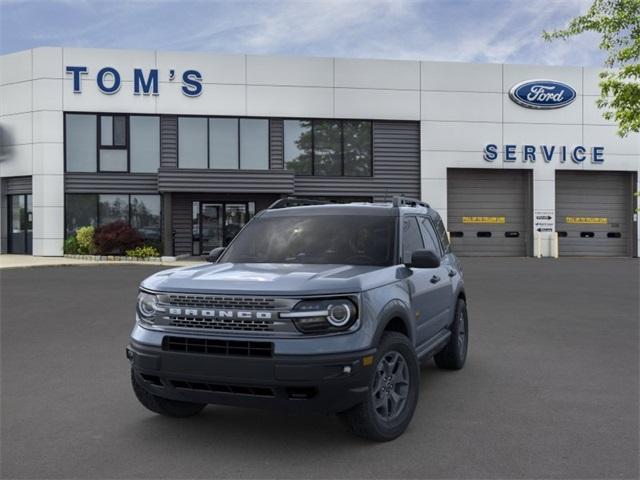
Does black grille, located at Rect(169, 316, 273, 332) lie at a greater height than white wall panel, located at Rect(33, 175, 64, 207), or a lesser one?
lesser

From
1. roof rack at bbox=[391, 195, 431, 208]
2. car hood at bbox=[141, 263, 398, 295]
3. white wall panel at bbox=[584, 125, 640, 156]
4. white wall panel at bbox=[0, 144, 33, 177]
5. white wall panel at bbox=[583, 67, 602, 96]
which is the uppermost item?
white wall panel at bbox=[583, 67, 602, 96]

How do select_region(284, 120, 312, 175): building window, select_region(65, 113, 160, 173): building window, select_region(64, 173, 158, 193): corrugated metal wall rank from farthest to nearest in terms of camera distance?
select_region(284, 120, 312, 175): building window < select_region(65, 113, 160, 173): building window < select_region(64, 173, 158, 193): corrugated metal wall

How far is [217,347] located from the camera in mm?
4062

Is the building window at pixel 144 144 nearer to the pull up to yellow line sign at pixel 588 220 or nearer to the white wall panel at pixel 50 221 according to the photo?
the white wall panel at pixel 50 221

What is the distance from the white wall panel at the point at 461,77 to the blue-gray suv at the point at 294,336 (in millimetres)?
23776

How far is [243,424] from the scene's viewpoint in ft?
15.7

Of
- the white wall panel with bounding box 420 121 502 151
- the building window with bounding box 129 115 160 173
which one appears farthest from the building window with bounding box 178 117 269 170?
the white wall panel with bounding box 420 121 502 151

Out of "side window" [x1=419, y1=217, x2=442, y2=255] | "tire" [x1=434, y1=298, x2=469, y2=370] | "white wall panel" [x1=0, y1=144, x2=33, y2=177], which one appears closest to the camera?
"side window" [x1=419, y1=217, x2=442, y2=255]

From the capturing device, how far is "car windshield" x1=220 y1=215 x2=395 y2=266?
16.7 feet

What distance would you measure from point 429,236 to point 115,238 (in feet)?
65.1

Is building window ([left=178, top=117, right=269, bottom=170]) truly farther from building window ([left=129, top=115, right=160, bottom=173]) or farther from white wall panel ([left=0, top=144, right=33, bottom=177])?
white wall panel ([left=0, top=144, right=33, bottom=177])

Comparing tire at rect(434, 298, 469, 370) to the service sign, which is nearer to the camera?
tire at rect(434, 298, 469, 370)

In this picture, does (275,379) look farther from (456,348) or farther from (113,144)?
(113,144)

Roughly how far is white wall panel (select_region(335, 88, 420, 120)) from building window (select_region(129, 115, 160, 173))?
7821mm
